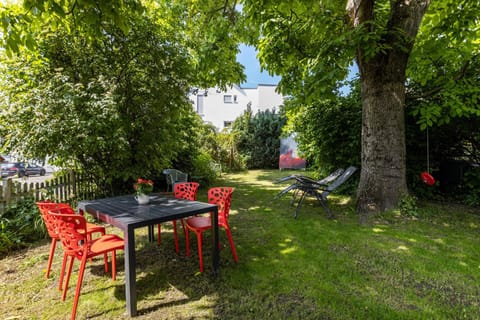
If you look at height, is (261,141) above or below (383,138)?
above

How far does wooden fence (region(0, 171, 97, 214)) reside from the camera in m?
4.14

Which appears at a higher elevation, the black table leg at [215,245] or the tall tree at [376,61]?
the tall tree at [376,61]

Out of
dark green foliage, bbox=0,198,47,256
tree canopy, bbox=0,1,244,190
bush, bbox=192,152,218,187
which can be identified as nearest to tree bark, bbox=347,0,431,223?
tree canopy, bbox=0,1,244,190

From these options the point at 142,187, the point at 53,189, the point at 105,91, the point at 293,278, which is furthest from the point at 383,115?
the point at 53,189

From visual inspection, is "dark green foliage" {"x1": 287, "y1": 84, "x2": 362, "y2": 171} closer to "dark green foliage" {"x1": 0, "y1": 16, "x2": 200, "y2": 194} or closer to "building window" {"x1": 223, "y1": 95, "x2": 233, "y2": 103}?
"dark green foliage" {"x1": 0, "y1": 16, "x2": 200, "y2": 194}

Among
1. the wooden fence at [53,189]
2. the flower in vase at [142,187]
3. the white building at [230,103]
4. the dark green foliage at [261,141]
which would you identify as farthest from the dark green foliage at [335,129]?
the white building at [230,103]

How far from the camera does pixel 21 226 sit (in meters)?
4.04

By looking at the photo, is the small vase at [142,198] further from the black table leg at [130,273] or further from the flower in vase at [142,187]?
the black table leg at [130,273]

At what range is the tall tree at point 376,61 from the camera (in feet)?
13.8

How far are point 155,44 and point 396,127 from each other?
197 inches

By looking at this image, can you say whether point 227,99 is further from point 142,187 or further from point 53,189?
point 142,187

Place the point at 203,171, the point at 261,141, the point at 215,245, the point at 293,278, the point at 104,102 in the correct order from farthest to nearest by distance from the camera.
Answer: the point at 261,141 < the point at 203,171 < the point at 104,102 < the point at 215,245 < the point at 293,278

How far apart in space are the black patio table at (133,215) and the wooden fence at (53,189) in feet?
6.70

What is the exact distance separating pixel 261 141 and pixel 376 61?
1036 centimetres
